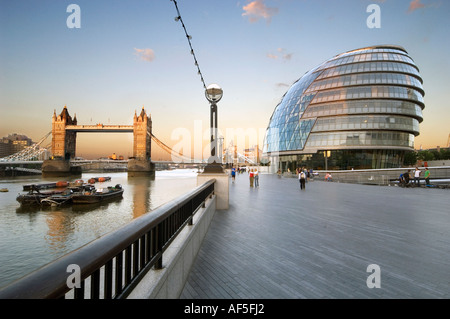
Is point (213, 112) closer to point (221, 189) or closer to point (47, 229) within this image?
point (221, 189)

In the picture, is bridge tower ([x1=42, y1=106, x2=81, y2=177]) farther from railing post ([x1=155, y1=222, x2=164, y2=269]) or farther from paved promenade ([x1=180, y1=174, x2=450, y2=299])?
railing post ([x1=155, y1=222, x2=164, y2=269])

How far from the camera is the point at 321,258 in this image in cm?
435

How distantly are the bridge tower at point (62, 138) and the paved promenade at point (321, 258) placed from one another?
378ft

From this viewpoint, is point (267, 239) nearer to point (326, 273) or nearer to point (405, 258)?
point (326, 273)

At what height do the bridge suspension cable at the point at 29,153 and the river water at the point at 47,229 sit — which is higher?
the bridge suspension cable at the point at 29,153

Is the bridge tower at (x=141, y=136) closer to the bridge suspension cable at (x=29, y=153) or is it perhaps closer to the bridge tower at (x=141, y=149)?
the bridge tower at (x=141, y=149)

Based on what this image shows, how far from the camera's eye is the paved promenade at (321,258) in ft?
10.8

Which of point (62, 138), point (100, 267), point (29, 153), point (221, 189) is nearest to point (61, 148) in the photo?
point (62, 138)

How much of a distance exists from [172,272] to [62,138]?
127 metres

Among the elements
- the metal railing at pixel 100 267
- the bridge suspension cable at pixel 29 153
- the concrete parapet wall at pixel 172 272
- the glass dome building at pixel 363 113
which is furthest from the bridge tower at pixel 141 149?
the metal railing at pixel 100 267

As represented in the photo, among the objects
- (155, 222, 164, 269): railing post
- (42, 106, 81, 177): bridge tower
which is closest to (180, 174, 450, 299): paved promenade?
(155, 222, 164, 269): railing post

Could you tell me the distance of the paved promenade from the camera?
10.8 ft
